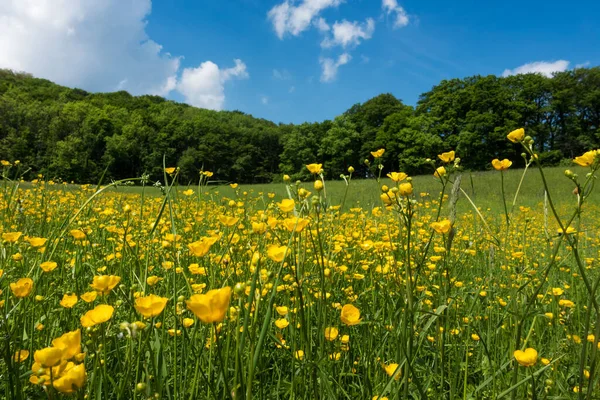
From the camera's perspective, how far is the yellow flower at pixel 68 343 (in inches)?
25.0

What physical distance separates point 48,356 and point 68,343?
0.05 metres

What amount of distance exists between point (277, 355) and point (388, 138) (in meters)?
39.4

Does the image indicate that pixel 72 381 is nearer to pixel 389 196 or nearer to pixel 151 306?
pixel 151 306

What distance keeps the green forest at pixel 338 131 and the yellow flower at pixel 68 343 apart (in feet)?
77.9

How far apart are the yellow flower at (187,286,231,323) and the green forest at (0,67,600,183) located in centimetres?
2401

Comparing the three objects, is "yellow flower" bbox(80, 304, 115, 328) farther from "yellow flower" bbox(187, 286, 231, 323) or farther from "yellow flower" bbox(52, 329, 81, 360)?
"yellow flower" bbox(187, 286, 231, 323)

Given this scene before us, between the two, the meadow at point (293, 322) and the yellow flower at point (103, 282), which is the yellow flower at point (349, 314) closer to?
the meadow at point (293, 322)

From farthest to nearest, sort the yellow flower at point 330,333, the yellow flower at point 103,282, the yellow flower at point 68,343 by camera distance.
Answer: the yellow flower at point 330,333 → the yellow flower at point 103,282 → the yellow flower at point 68,343

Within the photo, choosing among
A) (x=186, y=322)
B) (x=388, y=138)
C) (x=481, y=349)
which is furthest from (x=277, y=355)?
(x=388, y=138)

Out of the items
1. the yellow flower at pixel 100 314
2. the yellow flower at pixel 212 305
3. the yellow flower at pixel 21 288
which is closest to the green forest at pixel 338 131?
the yellow flower at pixel 21 288

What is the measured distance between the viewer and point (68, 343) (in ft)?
2.13

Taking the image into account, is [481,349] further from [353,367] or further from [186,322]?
[186,322]

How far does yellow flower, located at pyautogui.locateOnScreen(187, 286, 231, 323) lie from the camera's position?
50 centimetres

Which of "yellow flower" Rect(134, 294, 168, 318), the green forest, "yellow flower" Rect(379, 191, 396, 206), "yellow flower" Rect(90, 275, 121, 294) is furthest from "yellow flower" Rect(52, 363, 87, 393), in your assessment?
the green forest
